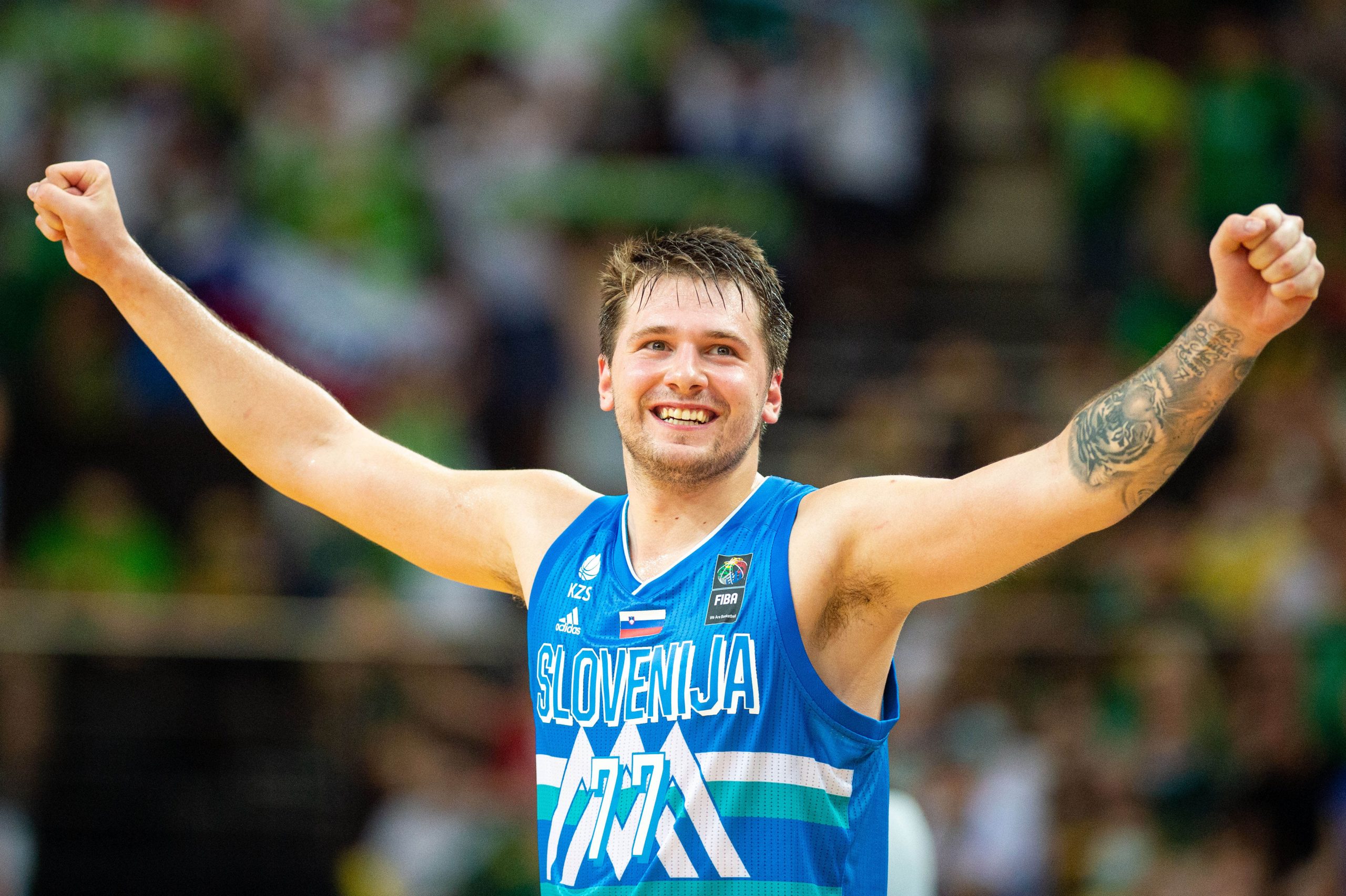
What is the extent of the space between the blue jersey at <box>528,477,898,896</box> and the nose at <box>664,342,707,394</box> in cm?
40

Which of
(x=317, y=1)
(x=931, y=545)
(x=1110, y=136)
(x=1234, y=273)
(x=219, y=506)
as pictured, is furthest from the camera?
(x=317, y=1)

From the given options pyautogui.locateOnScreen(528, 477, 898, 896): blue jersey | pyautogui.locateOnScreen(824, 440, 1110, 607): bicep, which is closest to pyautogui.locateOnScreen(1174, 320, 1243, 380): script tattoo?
pyautogui.locateOnScreen(824, 440, 1110, 607): bicep

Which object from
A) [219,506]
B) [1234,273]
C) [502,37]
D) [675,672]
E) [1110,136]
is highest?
[502,37]

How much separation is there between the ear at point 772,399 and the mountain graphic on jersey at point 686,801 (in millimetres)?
989

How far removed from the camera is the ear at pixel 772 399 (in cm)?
463

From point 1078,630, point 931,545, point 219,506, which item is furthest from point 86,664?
point 931,545

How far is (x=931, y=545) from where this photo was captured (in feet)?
12.8

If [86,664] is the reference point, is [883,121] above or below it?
above

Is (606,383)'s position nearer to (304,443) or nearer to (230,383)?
(304,443)

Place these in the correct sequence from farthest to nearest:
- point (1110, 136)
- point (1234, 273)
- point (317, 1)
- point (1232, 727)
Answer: point (317, 1)
point (1110, 136)
point (1232, 727)
point (1234, 273)

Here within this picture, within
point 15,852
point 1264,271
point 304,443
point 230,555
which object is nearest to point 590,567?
point 304,443

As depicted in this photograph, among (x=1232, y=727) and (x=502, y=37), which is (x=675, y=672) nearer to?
(x=1232, y=727)

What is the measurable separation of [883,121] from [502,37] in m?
3.47

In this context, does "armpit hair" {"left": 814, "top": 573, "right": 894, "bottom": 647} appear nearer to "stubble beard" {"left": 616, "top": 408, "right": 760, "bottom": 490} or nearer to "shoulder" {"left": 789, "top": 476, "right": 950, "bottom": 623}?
"shoulder" {"left": 789, "top": 476, "right": 950, "bottom": 623}
